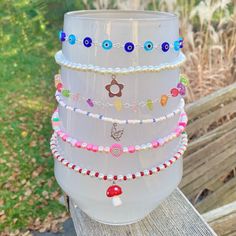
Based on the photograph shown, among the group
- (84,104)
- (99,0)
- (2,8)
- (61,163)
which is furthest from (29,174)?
(2,8)

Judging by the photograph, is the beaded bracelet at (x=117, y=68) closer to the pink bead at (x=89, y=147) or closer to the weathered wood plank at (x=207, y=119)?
the pink bead at (x=89, y=147)

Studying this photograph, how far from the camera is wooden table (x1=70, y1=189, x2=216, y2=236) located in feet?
2.35

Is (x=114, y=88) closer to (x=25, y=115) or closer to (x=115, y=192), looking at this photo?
(x=115, y=192)

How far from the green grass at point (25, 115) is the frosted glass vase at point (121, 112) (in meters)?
1.07

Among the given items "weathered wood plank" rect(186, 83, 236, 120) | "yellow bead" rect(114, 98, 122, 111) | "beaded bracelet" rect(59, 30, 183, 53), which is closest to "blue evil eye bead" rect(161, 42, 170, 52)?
"beaded bracelet" rect(59, 30, 183, 53)

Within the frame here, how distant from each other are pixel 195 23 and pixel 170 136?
175cm

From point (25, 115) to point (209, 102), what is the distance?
1204 millimetres

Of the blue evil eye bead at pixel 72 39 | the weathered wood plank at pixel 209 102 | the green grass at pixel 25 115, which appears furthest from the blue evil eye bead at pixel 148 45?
the green grass at pixel 25 115

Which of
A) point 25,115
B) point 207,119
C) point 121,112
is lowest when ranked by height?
point 25,115

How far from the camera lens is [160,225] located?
74 centimetres

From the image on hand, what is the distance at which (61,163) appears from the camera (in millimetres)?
678

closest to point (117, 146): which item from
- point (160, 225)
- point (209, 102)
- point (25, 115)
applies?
point (160, 225)

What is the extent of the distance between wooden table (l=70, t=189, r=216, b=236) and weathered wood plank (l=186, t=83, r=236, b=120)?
1.87ft

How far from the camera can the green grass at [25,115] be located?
171cm
